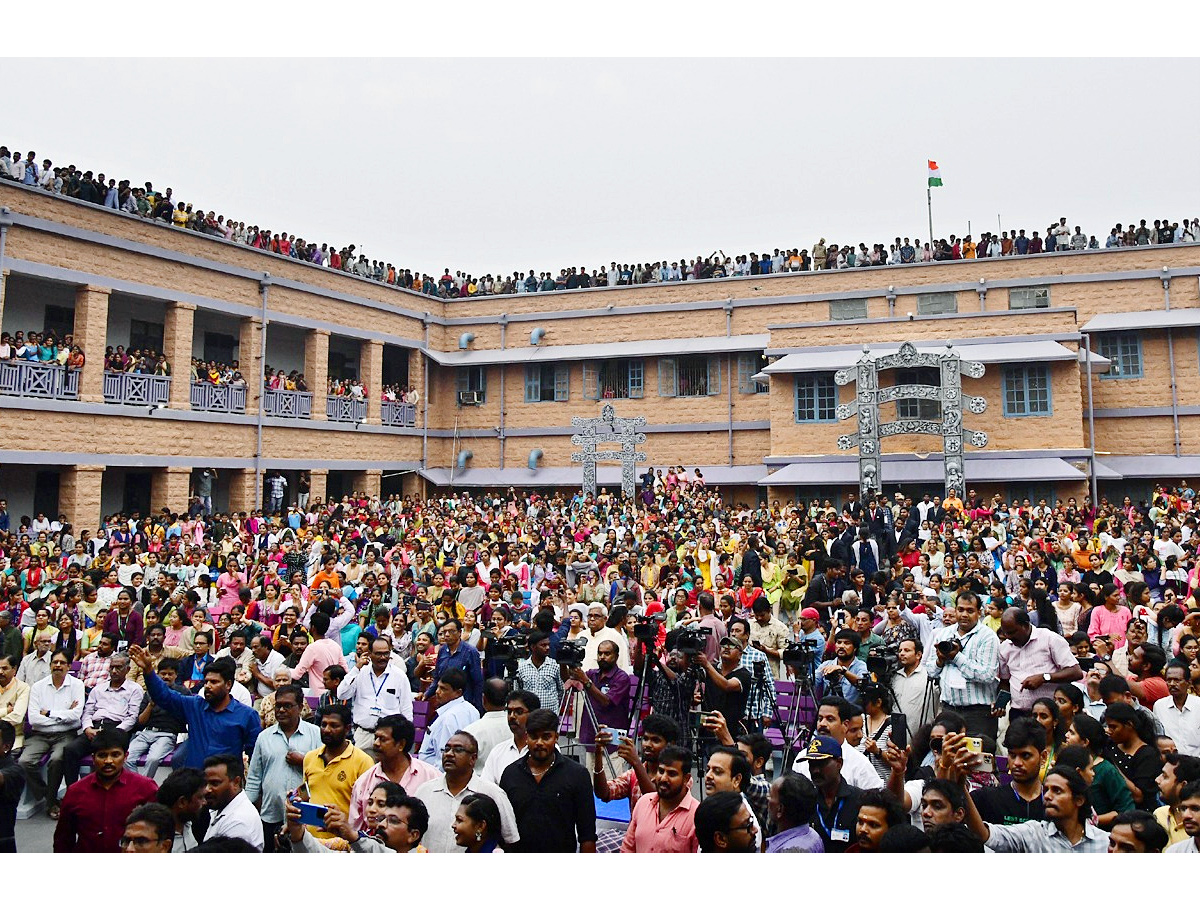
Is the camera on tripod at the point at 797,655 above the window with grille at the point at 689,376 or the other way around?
the other way around

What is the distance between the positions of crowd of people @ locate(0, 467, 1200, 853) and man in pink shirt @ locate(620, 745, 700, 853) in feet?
0.05

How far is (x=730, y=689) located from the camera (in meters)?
7.10

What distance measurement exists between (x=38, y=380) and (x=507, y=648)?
18.0 meters

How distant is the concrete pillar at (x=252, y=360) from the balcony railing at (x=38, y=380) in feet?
16.1

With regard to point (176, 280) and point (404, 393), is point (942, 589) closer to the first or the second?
point (176, 280)

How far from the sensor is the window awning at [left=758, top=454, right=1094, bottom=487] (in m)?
22.6

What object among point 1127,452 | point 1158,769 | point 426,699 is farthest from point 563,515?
point 1158,769

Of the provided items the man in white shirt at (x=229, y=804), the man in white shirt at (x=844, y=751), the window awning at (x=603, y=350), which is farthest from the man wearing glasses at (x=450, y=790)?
the window awning at (x=603, y=350)

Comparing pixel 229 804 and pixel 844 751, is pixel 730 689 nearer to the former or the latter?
pixel 844 751

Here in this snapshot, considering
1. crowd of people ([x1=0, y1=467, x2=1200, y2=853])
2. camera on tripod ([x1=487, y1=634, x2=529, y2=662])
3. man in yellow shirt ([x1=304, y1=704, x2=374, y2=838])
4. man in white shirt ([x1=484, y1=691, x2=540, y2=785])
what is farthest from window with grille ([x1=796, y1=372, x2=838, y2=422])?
man in yellow shirt ([x1=304, y1=704, x2=374, y2=838])

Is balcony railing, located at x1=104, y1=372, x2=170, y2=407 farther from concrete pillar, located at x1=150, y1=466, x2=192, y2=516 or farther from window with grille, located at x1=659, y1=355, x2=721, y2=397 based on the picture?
window with grille, located at x1=659, y1=355, x2=721, y2=397

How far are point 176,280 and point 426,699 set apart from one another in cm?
1913

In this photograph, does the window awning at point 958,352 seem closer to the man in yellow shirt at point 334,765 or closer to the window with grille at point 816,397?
the window with grille at point 816,397

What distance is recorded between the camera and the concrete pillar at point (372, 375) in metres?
29.9
